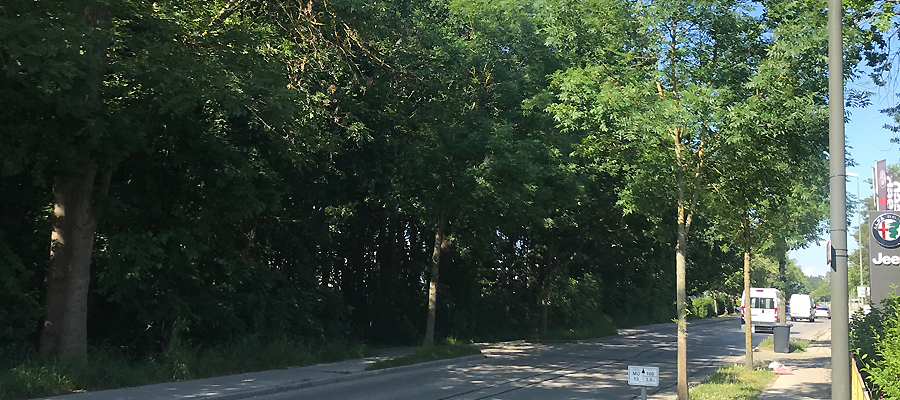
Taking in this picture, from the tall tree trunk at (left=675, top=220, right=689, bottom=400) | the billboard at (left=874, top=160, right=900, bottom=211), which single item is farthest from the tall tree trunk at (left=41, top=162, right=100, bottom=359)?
the billboard at (left=874, top=160, right=900, bottom=211)

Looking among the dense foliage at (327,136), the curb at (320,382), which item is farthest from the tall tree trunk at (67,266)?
the curb at (320,382)

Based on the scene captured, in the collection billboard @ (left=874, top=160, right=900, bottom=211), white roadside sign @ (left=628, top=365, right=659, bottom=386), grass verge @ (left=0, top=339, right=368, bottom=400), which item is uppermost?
billboard @ (left=874, top=160, right=900, bottom=211)

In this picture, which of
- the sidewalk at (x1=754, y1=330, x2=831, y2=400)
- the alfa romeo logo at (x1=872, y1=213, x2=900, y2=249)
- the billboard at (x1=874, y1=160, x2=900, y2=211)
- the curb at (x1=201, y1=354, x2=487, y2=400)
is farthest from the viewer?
the billboard at (x1=874, y1=160, x2=900, y2=211)

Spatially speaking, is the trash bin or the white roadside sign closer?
the white roadside sign

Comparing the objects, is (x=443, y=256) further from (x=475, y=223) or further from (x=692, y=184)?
(x=692, y=184)

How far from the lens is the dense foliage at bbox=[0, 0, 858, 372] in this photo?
13414 millimetres

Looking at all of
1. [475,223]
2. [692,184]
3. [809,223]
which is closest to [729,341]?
[809,223]

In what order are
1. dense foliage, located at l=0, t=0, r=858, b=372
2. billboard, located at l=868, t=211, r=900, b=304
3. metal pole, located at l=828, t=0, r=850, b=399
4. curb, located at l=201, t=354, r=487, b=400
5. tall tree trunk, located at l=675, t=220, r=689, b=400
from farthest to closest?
billboard, located at l=868, t=211, r=900, b=304
curb, located at l=201, t=354, r=487, b=400
tall tree trunk, located at l=675, t=220, r=689, b=400
dense foliage, located at l=0, t=0, r=858, b=372
metal pole, located at l=828, t=0, r=850, b=399

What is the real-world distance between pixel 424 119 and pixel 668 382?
10254mm

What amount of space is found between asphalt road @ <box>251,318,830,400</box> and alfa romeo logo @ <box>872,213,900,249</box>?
581 centimetres

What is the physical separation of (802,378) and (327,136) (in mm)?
12761

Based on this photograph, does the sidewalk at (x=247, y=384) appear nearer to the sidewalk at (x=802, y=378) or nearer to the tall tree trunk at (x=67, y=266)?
the tall tree trunk at (x=67, y=266)

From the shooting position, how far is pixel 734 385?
16.0m

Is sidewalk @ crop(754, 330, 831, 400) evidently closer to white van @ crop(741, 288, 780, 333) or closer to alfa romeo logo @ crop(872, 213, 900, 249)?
alfa romeo logo @ crop(872, 213, 900, 249)
